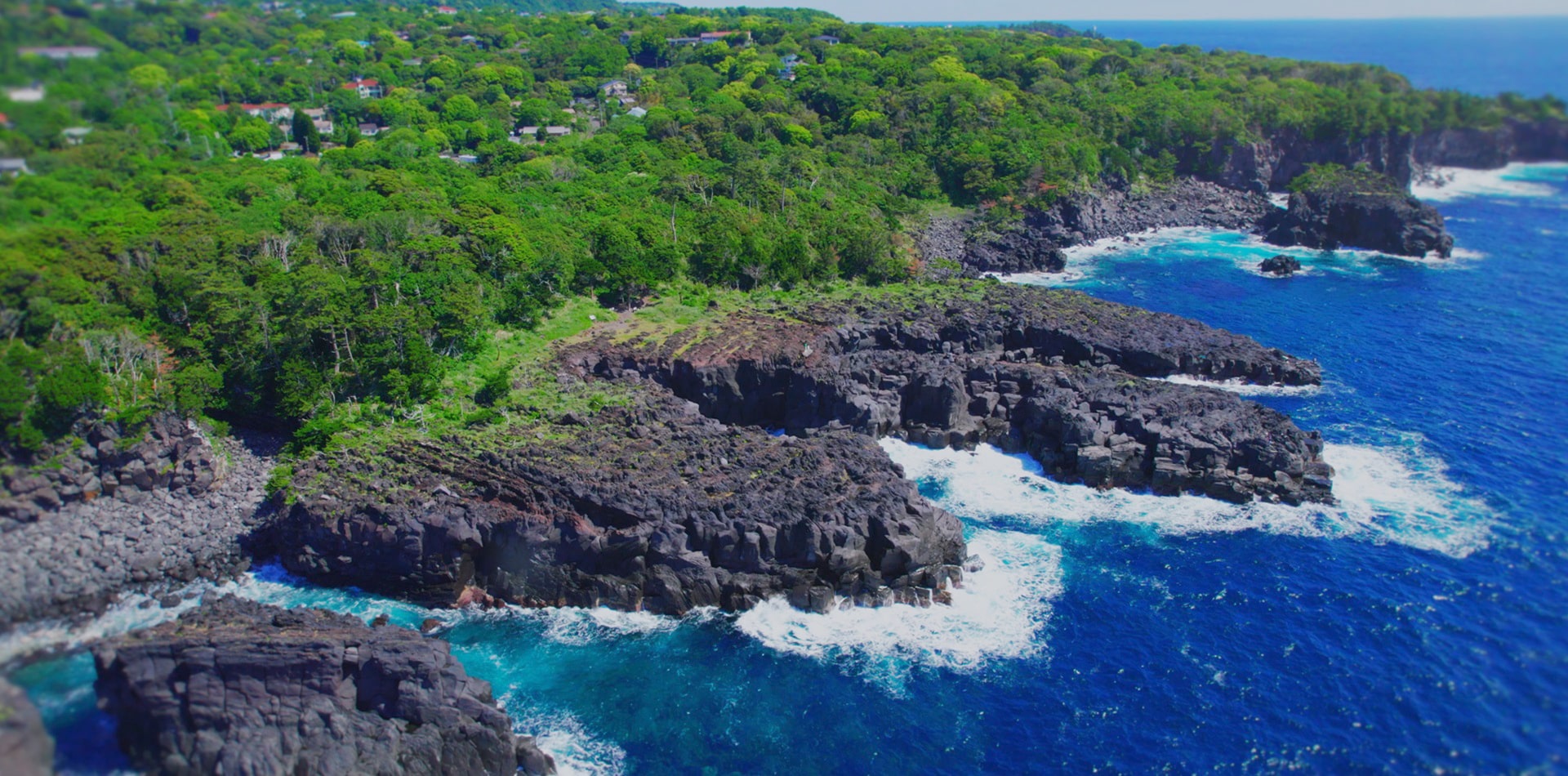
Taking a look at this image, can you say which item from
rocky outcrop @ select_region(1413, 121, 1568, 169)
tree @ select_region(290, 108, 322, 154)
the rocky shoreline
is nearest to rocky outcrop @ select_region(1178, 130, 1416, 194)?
the rocky shoreline

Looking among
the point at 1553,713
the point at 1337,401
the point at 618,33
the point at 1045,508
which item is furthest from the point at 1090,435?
the point at 618,33

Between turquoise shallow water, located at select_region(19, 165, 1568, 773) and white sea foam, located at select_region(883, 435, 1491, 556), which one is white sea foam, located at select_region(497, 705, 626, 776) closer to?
turquoise shallow water, located at select_region(19, 165, 1568, 773)

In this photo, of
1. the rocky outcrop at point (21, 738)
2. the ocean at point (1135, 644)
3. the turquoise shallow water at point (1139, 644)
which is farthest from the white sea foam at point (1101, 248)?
the rocky outcrop at point (21, 738)

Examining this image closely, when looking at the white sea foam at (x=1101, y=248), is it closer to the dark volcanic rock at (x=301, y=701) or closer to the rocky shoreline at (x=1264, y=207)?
the rocky shoreline at (x=1264, y=207)

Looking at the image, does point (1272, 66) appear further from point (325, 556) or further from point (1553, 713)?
point (325, 556)

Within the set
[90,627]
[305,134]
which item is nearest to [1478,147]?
[305,134]
